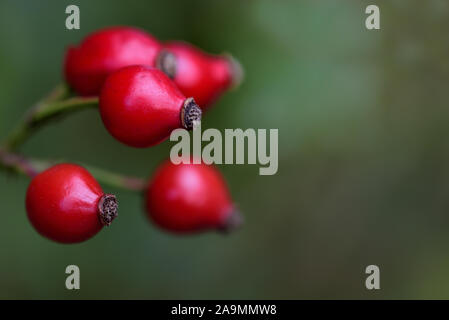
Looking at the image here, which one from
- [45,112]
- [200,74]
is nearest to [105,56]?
[45,112]

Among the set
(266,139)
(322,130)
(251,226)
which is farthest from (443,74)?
(251,226)

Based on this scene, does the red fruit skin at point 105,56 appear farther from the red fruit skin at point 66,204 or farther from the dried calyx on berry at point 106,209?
the dried calyx on berry at point 106,209

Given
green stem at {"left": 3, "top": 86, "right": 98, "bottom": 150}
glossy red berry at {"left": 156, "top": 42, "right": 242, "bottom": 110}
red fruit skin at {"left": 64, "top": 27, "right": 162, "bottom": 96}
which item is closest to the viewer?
green stem at {"left": 3, "top": 86, "right": 98, "bottom": 150}

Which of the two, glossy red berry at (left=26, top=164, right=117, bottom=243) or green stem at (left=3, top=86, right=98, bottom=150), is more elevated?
green stem at (left=3, top=86, right=98, bottom=150)

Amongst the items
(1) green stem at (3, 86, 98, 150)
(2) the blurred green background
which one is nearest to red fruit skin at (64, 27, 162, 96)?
(1) green stem at (3, 86, 98, 150)

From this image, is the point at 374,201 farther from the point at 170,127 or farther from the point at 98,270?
the point at 170,127

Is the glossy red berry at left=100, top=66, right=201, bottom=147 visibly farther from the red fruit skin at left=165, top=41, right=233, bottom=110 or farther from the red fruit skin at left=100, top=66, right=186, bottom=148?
the red fruit skin at left=165, top=41, right=233, bottom=110
